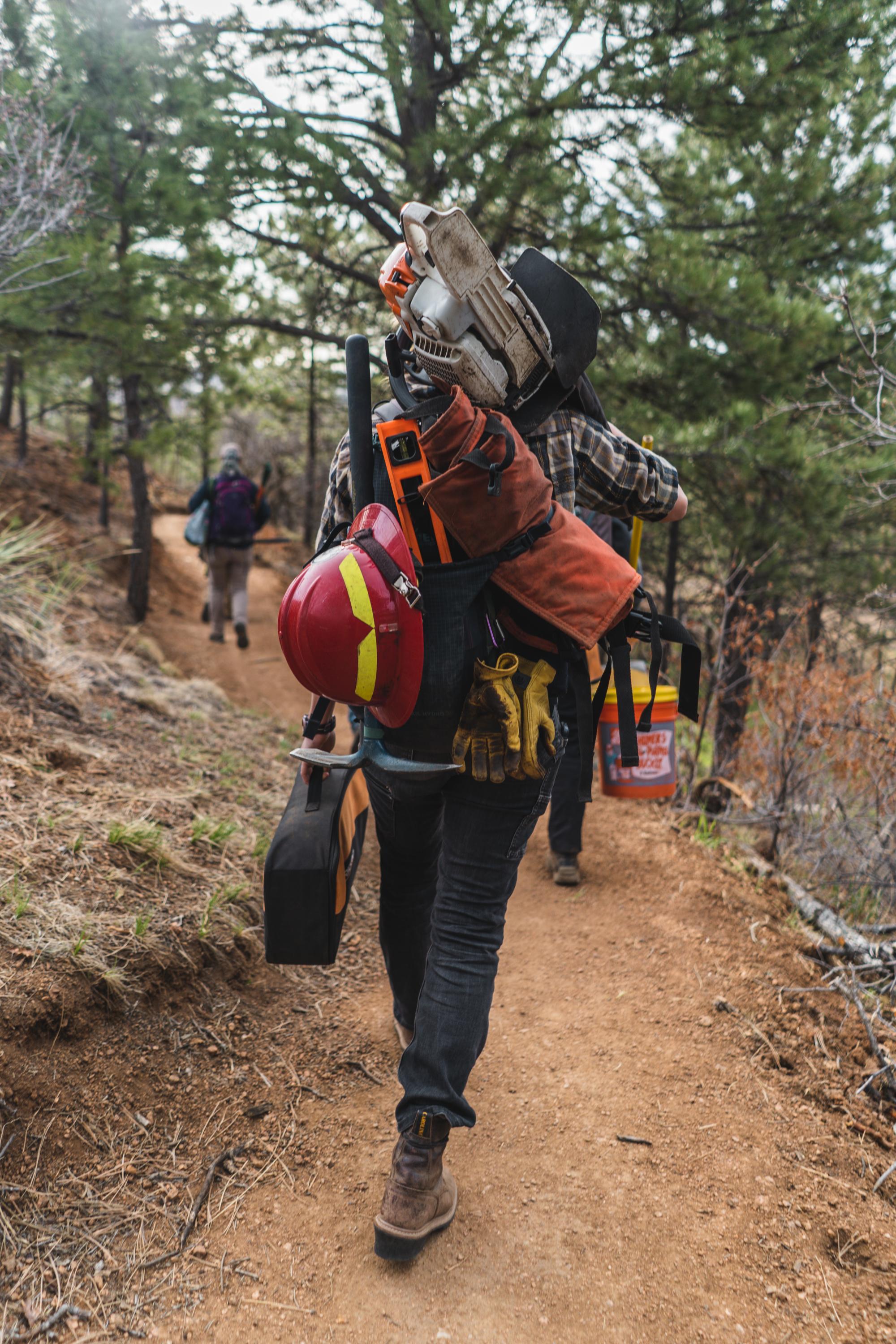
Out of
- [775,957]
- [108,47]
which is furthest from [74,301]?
[775,957]

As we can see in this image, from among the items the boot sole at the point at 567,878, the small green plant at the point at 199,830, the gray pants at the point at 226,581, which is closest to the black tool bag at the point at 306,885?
the small green plant at the point at 199,830

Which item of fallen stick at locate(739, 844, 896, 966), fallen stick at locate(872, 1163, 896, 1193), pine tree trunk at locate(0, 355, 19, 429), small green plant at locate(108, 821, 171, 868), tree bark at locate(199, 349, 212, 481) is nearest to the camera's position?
fallen stick at locate(872, 1163, 896, 1193)

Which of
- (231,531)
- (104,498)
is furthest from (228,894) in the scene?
(104,498)

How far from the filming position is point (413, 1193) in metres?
1.70

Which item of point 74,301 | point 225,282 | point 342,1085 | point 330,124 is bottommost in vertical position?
point 342,1085

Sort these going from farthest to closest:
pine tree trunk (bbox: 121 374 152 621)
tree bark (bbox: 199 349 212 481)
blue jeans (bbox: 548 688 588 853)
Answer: pine tree trunk (bbox: 121 374 152 621)
tree bark (bbox: 199 349 212 481)
blue jeans (bbox: 548 688 588 853)

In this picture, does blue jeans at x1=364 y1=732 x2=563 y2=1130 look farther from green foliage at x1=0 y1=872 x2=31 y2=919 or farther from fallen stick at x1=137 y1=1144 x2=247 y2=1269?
green foliage at x1=0 y1=872 x2=31 y2=919

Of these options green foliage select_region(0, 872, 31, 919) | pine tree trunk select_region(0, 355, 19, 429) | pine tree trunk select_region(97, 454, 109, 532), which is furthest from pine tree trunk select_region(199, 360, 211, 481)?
green foliage select_region(0, 872, 31, 919)

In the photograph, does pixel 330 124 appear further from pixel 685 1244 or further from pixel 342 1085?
pixel 685 1244

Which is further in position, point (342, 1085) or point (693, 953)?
point (693, 953)

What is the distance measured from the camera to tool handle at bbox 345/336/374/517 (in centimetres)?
168

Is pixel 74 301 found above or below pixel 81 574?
above

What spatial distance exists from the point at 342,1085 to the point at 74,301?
20.4 feet

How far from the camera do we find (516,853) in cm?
181
